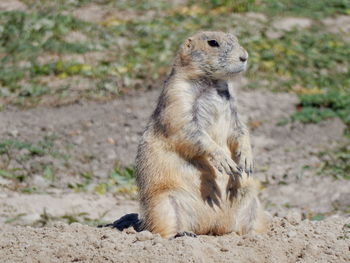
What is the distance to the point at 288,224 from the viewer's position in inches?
211

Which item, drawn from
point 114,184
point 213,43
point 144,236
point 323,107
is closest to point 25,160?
point 114,184

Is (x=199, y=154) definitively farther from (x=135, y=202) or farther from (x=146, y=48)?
(x=146, y=48)

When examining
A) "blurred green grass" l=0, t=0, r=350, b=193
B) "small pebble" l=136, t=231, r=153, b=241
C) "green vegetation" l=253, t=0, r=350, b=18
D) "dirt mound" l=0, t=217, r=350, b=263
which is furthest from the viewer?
"green vegetation" l=253, t=0, r=350, b=18

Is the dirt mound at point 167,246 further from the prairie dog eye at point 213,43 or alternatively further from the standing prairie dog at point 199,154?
the prairie dog eye at point 213,43

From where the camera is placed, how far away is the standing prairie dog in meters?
4.98

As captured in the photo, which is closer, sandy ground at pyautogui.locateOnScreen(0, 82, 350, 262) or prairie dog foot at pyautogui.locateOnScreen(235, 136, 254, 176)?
sandy ground at pyautogui.locateOnScreen(0, 82, 350, 262)

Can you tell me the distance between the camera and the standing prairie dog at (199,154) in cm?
498

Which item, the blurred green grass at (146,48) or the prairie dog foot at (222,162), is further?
the blurred green grass at (146,48)

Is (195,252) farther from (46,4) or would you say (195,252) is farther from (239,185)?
(46,4)

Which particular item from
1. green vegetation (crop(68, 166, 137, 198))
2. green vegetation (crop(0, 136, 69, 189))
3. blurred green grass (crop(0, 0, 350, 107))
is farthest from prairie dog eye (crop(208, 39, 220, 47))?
blurred green grass (crop(0, 0, 350, 107))

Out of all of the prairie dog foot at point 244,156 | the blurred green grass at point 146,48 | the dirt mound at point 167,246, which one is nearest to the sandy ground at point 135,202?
the dirt mound at point 167,246

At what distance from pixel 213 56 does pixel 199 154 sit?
717 mm

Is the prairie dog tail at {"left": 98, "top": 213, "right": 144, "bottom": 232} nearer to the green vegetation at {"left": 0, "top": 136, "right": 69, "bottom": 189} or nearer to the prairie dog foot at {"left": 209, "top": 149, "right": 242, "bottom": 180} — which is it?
the prairie dog foot at {"left": 209, "top": 149, "right": 242, "bottom": 180}

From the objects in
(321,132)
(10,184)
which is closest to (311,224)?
(10,184)
